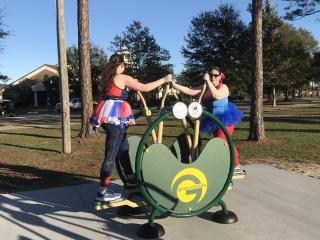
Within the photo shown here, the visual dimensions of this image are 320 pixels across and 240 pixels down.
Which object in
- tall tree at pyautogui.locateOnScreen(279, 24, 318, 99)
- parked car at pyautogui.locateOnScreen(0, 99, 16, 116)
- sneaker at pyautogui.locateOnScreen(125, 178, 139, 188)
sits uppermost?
tall tree at pyautogui.locateOnScreen(279, 24, 318, 99)

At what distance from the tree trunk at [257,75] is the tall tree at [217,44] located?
2675cm

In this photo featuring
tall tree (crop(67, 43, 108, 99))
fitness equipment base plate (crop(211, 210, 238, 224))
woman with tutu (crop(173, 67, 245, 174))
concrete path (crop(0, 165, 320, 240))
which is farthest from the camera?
tall tree (crop(67, 43, 108, 99))

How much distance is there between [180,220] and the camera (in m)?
4.79

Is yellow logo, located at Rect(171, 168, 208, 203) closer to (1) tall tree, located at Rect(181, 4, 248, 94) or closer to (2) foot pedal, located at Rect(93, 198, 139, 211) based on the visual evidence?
(2) foot pedal, located at Rect(93, 198, 139, 211)

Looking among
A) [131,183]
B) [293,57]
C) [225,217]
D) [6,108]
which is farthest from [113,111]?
[6,108]

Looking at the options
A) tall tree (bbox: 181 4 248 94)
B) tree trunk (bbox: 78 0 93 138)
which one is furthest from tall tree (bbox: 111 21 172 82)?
tree trunk (bbox: 78 0 93 138)

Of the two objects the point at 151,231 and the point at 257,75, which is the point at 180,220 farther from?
the point at 257,75

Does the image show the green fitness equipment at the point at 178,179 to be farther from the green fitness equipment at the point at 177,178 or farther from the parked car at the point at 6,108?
the parked car at the point at 6,108

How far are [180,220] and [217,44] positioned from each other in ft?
117

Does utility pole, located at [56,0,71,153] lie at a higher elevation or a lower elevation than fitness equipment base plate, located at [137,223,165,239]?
higher

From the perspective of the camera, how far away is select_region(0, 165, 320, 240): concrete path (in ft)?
Result: 14.3

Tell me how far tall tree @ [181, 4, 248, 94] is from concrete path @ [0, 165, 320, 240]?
1287 inches

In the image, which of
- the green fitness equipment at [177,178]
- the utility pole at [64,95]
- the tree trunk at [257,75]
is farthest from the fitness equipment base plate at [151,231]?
the tree trunk at [257,75]

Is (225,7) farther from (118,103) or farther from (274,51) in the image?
(118,103)
